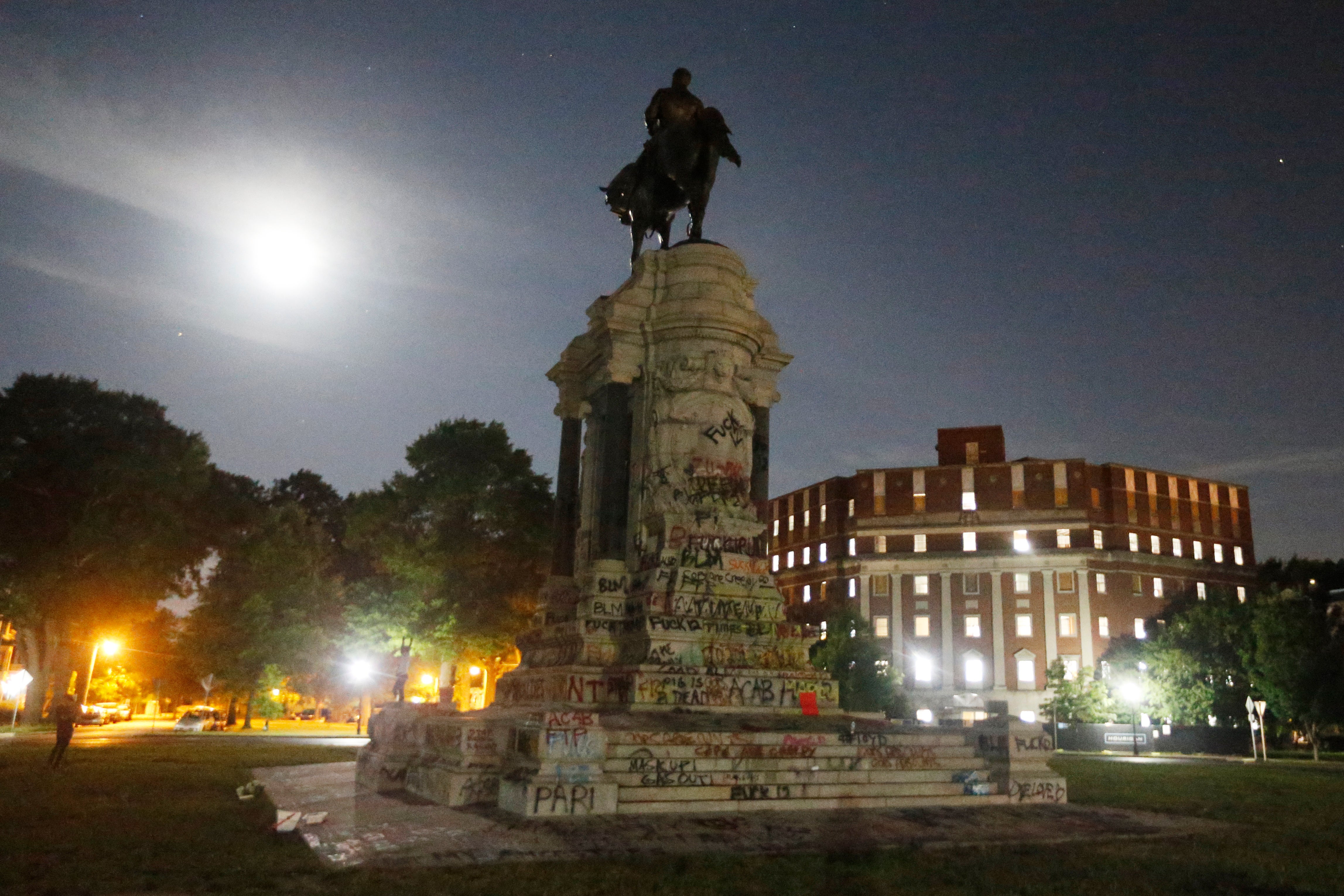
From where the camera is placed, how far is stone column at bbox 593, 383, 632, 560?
67.4 feet

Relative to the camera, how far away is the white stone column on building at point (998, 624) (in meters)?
84.1

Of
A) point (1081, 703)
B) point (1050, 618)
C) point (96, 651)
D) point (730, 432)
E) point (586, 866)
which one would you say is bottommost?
point (586, 866)

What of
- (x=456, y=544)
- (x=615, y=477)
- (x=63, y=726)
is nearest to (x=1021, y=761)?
(x=615, y=477)

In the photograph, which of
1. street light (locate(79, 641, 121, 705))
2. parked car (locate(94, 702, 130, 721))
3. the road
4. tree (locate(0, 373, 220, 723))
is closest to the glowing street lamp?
tree (locate(0, 373, 220, 723))

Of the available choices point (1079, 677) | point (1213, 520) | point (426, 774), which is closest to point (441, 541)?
point (426, 774)

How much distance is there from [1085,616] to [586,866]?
82435mm

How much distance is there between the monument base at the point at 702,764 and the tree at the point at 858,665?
188ft

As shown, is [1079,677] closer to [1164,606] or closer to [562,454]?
[1164,606]

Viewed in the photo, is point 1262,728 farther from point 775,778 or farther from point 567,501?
point 775,778

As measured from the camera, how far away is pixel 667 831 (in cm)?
1145

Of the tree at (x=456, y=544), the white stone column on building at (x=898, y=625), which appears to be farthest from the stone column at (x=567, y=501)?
the white stone column on building at (x=898, y=625)

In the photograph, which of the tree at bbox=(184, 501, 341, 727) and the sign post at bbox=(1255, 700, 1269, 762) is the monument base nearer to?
the sign post at bbox=(1255, 700, 1269, 762)

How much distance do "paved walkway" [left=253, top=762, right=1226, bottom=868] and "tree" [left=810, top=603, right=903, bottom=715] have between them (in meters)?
59.4

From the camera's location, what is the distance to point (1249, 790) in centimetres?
2156
